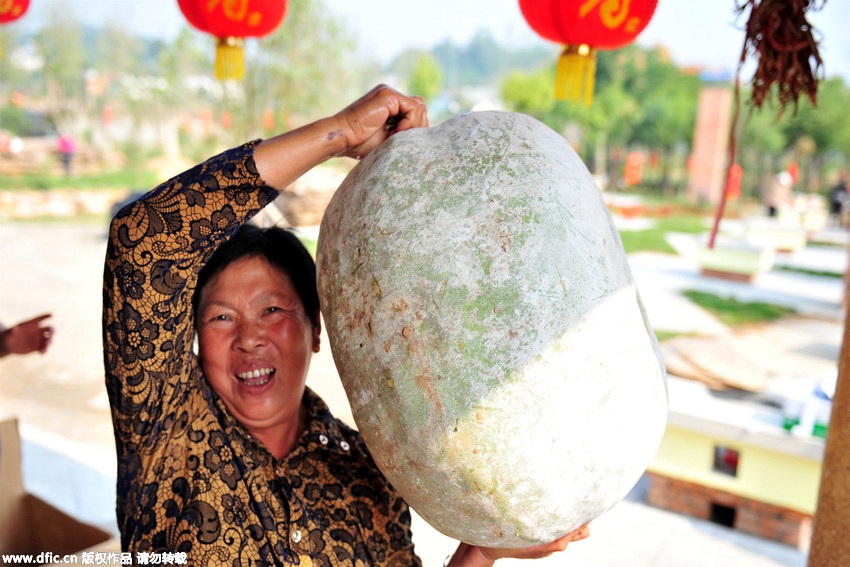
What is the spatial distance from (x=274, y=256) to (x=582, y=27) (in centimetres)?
153

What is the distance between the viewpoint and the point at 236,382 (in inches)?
49.4

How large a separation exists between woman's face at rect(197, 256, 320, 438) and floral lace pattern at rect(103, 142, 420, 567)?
0.03 m

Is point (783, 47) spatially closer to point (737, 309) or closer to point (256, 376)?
point (256, 376)

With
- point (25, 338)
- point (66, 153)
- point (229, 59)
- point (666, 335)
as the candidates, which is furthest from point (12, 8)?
point (66, 153)

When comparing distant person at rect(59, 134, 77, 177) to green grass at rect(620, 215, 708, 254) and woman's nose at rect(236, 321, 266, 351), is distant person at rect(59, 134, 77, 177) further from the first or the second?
woman's nose at rect(236, 321, 266, 351)

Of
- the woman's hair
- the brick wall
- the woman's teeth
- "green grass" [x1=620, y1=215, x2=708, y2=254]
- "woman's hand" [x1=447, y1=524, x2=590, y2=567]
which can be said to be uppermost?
the woman's hair

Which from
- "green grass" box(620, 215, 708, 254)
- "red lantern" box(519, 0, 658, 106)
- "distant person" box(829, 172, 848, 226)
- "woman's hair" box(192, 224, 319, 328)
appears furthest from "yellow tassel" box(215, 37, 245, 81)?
"distant person" box(829, 172, 848, 226)

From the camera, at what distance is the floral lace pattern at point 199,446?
1.06 m

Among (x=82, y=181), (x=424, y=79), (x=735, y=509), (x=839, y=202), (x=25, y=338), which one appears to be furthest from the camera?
(x=424, y=79)

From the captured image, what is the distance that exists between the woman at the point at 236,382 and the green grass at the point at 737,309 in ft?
27.0

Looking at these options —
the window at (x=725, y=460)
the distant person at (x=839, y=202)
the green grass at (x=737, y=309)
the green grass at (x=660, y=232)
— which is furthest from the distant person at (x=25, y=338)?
the distant person at (x=839, y=202)

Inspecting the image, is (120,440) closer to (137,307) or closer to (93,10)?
(137,307)

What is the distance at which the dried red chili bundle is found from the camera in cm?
146

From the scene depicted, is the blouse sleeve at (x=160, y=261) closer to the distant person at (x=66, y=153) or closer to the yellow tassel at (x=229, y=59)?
the yellow tassel at (x=229, y=59)
